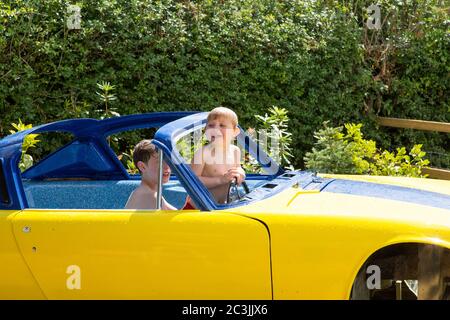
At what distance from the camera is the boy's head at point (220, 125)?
4.15 metres

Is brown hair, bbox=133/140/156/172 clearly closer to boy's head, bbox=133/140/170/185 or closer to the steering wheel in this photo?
boy's head, bbox=133/140/170/185

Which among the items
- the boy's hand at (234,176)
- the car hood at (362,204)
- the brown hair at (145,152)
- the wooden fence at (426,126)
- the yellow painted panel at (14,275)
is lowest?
the wooden fence at (426,126)

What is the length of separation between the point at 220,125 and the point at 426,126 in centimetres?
529

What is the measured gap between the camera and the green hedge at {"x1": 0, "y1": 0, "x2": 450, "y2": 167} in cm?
811

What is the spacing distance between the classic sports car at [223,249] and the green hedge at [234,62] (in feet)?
14.9

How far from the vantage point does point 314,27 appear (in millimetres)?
9656

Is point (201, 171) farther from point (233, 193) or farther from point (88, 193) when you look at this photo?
point (88, 193)

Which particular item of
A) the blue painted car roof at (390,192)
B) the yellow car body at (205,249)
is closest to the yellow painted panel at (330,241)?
the yellow car body at (205,249)

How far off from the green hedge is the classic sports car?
4.54 m

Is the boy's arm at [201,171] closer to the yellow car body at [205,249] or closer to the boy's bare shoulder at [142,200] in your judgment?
the boy's bare shoulder at [142,200]

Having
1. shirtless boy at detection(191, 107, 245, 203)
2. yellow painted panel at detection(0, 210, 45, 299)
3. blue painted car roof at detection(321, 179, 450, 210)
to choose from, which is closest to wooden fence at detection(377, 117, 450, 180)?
blue painted car roof at detection(321, 179, 450, 210)

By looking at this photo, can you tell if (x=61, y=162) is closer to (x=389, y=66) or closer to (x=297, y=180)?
(x=297, y=180)

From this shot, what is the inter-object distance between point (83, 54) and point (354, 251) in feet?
17.8

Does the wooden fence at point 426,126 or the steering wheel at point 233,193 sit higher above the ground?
the steering wheel at point 233,193
